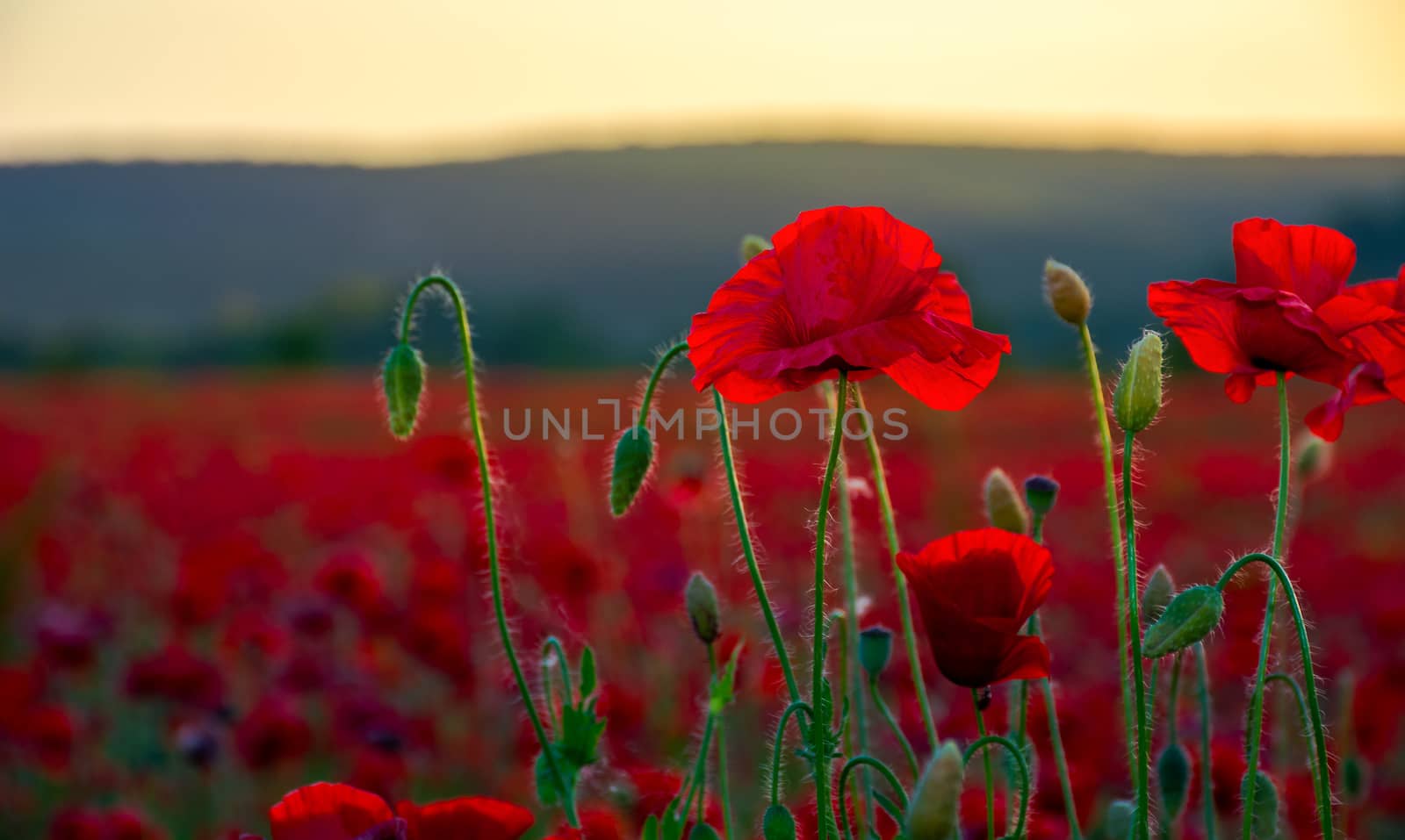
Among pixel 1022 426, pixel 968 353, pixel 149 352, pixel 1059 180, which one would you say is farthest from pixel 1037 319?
pixel 968 353

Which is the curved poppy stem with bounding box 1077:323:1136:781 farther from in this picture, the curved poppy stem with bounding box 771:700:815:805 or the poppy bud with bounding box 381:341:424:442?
the poppy bud with bounding box 381:341:424:442

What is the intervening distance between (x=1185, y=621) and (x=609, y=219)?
1792 inches

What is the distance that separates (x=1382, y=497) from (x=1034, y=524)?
16.0 ft

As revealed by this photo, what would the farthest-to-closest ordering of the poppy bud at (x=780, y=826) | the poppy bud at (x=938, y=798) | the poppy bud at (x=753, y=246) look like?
1. the poppy bud at (x=753, y=246)
2. the poppy bud at (x=780, y=826)
3. the poppy bud at (x=938, y=798)

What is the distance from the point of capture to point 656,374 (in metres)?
1.16

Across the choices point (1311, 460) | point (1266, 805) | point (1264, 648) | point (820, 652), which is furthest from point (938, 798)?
point (1311, 460)

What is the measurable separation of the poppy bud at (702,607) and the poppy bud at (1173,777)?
49 centimetres

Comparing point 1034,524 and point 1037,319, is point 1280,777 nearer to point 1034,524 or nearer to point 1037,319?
point 1034,524

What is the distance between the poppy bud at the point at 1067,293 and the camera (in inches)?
47.1

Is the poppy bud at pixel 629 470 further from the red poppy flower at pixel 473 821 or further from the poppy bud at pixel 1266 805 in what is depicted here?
the poppy bud at pixel 1266 805

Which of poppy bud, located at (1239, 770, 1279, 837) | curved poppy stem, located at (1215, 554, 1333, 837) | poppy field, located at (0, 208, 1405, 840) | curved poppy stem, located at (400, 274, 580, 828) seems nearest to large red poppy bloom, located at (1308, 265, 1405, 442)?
poppy field, located at (0, 208, 1405, 840)

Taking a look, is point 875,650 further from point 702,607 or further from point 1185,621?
point 1185,621

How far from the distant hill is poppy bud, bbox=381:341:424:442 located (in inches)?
1232

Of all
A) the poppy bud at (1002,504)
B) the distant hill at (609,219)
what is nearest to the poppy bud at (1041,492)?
the poppy bud at (1002,504)
